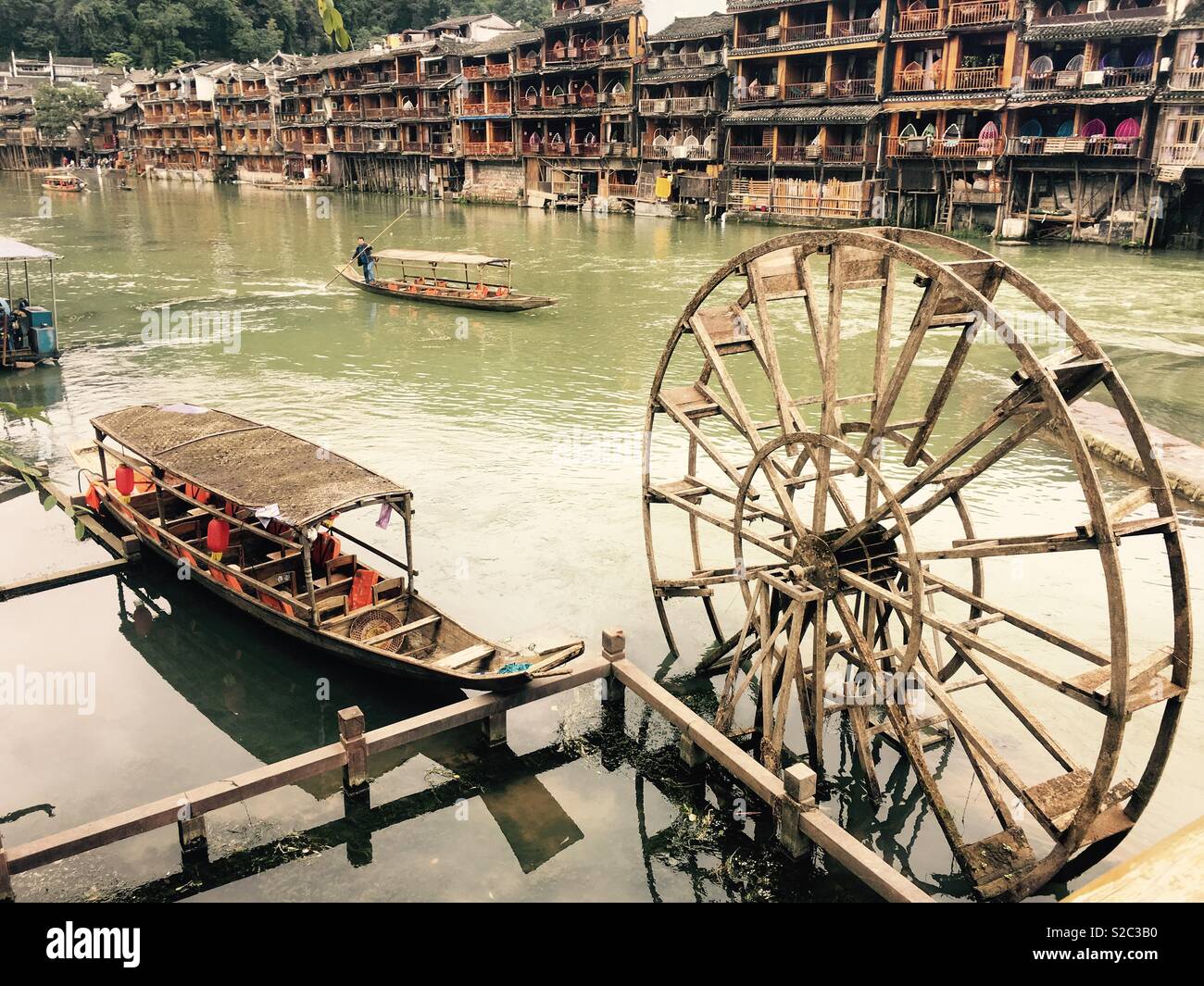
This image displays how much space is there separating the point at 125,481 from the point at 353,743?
7364 mm

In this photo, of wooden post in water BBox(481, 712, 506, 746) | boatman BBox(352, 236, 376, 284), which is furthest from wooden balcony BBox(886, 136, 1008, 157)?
wooden post in water BBox(481, 712, 506, 746)

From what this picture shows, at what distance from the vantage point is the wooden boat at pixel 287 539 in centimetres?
1037

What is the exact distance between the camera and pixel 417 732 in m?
9.26

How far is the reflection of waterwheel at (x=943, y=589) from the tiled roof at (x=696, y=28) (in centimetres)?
4947

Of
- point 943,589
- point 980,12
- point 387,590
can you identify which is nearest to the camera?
point 943,589

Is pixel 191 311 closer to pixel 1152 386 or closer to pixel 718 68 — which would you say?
pixel 1152 386

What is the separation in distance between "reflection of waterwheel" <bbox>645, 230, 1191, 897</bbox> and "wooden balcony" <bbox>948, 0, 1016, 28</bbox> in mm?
37275

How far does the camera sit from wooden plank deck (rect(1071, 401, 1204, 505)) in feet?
51.5

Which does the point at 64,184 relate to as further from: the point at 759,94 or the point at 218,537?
the point at 218,537

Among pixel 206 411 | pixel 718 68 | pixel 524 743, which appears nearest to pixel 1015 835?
pixel 524 743

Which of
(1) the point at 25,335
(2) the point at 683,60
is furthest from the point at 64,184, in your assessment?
(1) the point at 25,335

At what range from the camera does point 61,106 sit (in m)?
105

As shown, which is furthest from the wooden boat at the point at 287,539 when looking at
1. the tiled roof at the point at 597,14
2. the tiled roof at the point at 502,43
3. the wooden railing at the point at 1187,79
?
the tiled roof at the point at 502,43

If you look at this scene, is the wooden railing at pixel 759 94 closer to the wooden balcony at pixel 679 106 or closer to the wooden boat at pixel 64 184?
the wooden balcony at pixel 679 106
